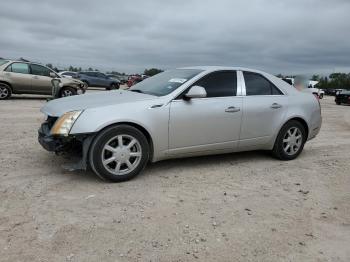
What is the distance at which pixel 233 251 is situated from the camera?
3.39m

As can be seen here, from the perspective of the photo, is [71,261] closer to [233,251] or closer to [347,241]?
[233,251]

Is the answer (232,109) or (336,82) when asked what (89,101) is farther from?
(336,82)

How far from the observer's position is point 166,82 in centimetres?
591

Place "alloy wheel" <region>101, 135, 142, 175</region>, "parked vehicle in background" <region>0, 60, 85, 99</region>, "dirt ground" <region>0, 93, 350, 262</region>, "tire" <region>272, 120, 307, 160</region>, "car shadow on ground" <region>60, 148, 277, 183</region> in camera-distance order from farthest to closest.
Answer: "parked vehicle in background" <region>0, 60, 85, 99</region> < "tire" <region>272, 120, 307, 160</region> < "car shadow on ground" <region>60, 148, 277, 183</region> < "alloy wheel" <region>101, 135, 142, 175</region> < "dirt ground" <region>0, 93, 350, 262</region>

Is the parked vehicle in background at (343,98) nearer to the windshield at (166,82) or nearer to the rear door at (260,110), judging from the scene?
the rear door at (260,110)

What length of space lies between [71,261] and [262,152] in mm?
4659

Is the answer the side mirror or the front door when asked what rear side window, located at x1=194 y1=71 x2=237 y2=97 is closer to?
the front door

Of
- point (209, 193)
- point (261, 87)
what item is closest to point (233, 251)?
point (209, 193)

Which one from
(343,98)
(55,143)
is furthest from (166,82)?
(343,98)

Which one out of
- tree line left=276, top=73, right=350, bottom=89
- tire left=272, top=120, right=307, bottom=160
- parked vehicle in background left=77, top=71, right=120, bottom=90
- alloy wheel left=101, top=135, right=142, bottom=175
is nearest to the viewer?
alloy wheel left=101, top=135, right=142, bottom=175

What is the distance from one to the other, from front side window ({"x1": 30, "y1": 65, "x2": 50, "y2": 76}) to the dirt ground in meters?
10.4

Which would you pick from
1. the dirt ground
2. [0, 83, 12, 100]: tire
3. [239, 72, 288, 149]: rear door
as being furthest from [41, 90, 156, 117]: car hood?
[0, 83, 12, 100]: tire

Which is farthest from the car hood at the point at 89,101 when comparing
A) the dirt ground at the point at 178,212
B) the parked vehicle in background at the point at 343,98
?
the parked vehicle in background at the point at 343,98

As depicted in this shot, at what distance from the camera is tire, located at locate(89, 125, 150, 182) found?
4820 mm
